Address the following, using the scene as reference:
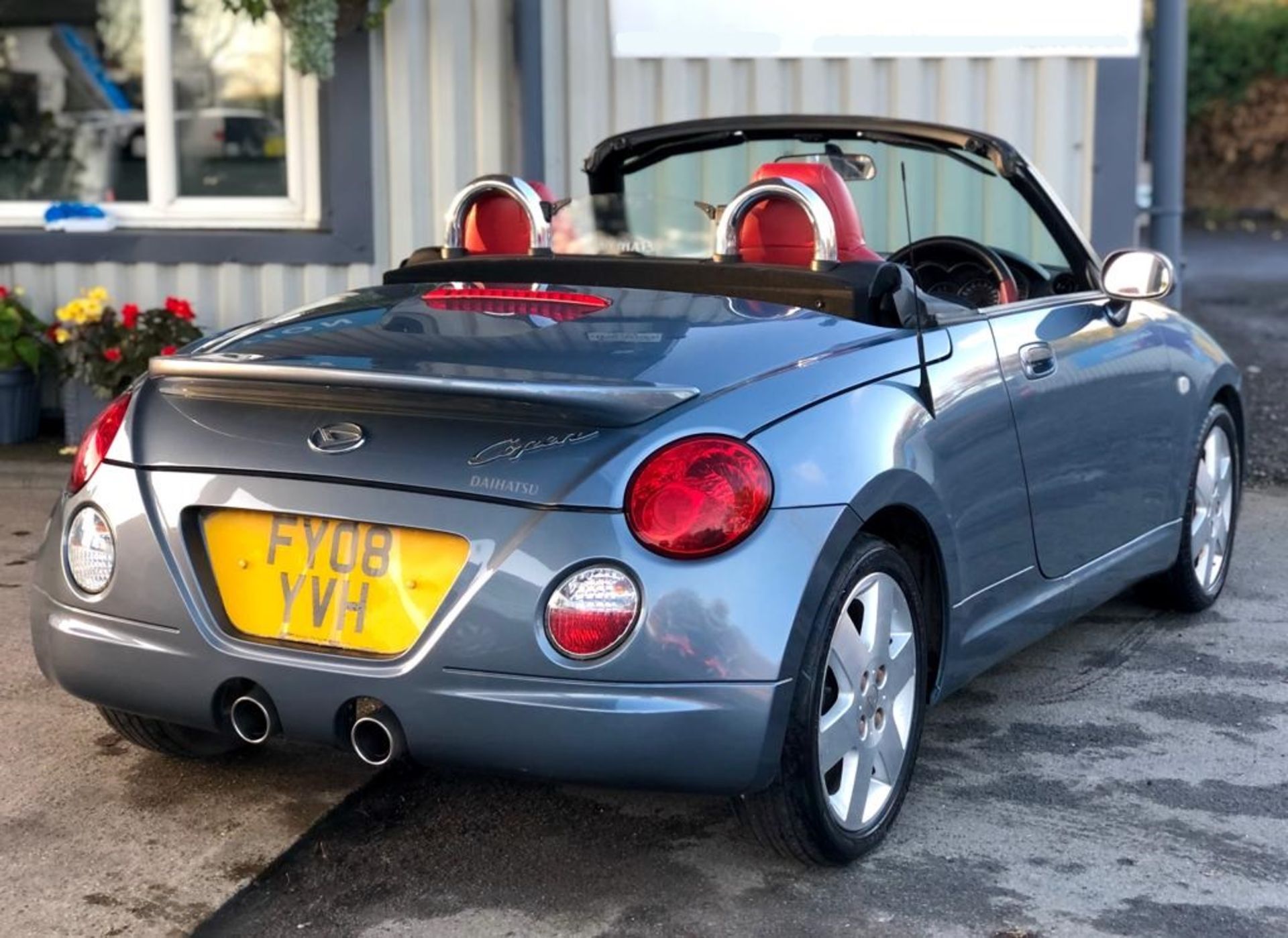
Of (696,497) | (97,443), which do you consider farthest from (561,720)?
(97,443)

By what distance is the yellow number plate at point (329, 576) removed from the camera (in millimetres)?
3361

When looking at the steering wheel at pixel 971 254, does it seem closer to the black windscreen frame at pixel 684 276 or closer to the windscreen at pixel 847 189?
the windscreen at pixel 847 189

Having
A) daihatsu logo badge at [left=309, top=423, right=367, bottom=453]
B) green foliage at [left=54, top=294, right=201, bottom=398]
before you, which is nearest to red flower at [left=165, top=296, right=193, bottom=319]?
green foliage at [left=54, top=294, right=201, bottom=398]

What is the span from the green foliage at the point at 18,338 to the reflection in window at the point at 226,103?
91cm

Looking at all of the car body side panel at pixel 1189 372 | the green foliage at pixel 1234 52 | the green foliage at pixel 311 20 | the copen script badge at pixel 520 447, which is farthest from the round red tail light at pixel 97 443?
the green foliage at pixel 1234 52

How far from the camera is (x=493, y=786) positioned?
4.16 metres

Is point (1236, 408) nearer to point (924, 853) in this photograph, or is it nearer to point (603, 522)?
point (924, 853)

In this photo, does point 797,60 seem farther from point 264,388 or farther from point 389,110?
point 264,388

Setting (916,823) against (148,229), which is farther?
(148,229)

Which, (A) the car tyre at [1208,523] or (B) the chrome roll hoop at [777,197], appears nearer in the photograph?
(B) the chrome roll hoop at [777,197]

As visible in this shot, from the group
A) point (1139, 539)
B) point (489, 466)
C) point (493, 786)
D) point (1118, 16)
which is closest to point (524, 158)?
point (1118, 16)

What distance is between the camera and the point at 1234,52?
1067 inches

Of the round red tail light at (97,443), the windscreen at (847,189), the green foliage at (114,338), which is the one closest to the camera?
the round red tail light at (97,443)

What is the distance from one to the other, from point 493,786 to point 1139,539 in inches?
78.4
